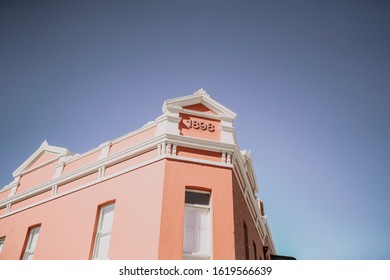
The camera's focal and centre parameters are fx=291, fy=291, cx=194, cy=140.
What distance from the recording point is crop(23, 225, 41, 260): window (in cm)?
1086

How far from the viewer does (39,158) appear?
13789 mm

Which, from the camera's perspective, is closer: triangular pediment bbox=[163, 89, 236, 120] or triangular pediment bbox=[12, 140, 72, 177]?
triangular pediment bbox=[163, 89, 236, 120]

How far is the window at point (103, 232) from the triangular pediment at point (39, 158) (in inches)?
203

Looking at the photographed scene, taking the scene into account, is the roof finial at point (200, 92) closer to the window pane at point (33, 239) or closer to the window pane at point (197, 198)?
the window pane at point (197, 198)

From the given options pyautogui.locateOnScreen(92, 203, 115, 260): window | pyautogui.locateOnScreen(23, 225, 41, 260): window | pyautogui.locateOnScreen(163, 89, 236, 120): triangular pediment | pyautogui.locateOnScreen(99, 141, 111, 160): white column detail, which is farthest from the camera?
pyautogui.locateOnScreen(23, 225, 41, 260): window

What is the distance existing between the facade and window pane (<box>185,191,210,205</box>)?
3cm

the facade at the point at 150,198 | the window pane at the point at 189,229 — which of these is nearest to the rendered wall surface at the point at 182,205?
the facade at the point at 150,198

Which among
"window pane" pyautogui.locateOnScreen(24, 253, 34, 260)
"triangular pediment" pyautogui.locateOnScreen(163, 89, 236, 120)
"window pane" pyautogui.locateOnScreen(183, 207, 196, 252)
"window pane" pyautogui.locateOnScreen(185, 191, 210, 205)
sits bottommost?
"window pane" pyautogui.locateOnScreen(24, 253, 34, 260)

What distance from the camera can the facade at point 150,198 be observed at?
314 inches

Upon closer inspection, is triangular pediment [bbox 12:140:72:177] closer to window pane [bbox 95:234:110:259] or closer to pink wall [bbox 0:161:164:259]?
pink wall [bbox 0:161:164:259]

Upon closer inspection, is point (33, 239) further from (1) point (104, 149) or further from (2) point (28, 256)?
(1) point (104, 149)

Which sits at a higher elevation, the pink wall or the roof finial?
the roof finial

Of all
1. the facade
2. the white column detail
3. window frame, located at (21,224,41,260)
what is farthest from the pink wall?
the white column detail

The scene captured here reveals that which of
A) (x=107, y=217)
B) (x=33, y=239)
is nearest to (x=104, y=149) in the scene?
(x=107, y=217)
